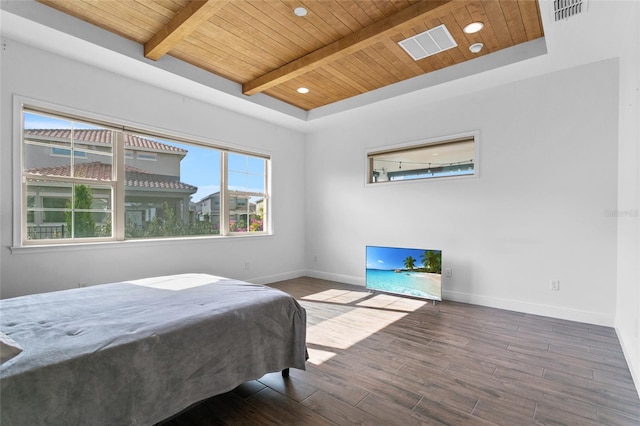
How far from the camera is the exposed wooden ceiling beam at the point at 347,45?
2.66 metres

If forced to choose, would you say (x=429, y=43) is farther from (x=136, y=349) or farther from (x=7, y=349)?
(x=7, y=349)

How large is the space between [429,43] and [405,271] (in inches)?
111

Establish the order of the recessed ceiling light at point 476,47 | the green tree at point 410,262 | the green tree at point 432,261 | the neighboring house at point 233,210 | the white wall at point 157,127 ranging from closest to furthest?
the white wall at point 157,127 → the recessed ceiling light at point 476,47 → the green tree at point 432,261 → the green tree at point 410,262 → the neighboring house at point 233,210

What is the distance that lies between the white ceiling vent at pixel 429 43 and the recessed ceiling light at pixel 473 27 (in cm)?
15

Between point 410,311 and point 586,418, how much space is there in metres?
2.00

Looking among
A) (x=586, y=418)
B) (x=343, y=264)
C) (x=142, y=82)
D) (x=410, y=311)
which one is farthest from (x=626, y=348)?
(x=142, y=82)

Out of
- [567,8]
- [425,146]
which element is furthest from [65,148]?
[567,8]

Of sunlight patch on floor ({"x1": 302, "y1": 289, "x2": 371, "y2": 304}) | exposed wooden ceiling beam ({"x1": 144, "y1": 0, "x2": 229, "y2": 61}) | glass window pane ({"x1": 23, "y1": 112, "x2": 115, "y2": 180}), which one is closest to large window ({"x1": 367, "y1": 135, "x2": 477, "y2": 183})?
sunlight patch on floor ({"x1": 302, "y1": 289, "x2": 371, "y2": 304})

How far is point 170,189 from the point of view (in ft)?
13.8

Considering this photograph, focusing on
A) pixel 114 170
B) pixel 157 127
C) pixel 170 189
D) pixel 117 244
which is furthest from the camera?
pixel 170 189

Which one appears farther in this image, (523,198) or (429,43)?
(523,198)

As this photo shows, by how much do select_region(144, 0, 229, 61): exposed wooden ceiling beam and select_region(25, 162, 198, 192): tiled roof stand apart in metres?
1.37

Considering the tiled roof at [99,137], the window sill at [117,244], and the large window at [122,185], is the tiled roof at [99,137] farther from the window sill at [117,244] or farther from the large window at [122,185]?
the window sill at [117,244]

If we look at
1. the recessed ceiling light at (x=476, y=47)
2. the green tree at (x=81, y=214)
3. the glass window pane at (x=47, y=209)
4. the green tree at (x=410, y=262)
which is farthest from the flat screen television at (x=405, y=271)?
the glass window pane at (x=47, y=209)
